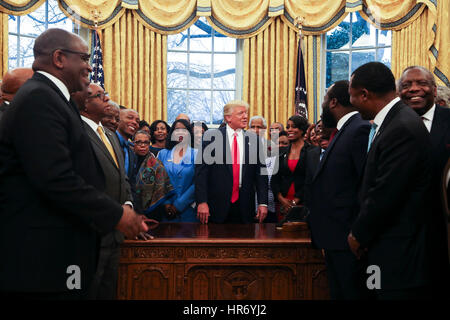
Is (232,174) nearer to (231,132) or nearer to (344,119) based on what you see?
(231,132)

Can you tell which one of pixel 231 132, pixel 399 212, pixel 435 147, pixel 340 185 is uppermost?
Result: pixel 231 132

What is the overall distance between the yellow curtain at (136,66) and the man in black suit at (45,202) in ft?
20.5

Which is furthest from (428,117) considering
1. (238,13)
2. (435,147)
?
(238,13)

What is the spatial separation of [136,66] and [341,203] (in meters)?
6.18

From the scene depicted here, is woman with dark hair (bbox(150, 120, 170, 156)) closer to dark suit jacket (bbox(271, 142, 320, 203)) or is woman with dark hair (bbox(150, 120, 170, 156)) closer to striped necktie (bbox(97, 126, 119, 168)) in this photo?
dark suit jacket (bbox(271, 142, 320, 203))

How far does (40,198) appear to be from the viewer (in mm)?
1733

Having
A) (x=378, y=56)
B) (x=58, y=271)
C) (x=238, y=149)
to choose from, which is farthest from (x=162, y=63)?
(x=58, y=271)

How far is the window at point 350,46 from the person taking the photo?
8.32m

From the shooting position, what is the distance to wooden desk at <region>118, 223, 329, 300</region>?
2859 mm

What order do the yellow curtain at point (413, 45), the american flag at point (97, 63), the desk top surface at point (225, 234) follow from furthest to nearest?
the american flag at point (97, 63), the yellow curtain at point (413, 45), the desk top surface at point (225, 234)

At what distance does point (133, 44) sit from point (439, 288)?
6935mm

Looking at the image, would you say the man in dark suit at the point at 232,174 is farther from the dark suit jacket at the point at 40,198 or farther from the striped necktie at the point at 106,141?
the dark suit jacket at the point at 40,198

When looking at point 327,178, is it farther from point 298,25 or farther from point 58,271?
point 298,25

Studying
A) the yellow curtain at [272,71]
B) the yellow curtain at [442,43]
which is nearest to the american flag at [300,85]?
the yellow curtain at [272,71]
